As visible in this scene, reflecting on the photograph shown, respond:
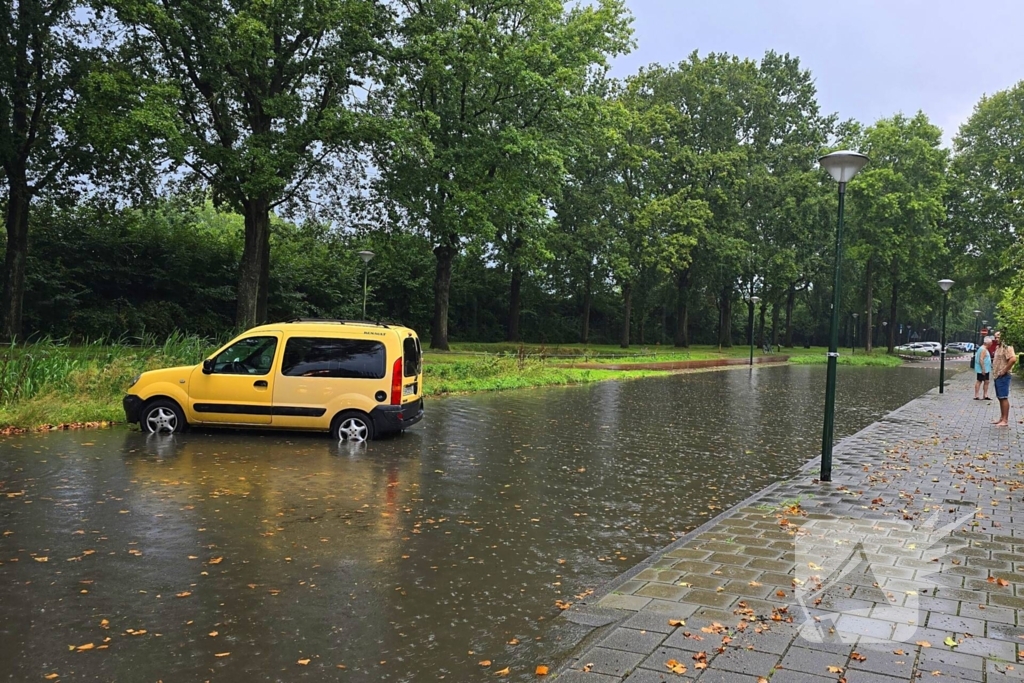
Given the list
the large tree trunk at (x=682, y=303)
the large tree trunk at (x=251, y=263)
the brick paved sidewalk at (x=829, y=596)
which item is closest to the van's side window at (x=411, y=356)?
the brick paved sidewalk at (x=829, y=596)

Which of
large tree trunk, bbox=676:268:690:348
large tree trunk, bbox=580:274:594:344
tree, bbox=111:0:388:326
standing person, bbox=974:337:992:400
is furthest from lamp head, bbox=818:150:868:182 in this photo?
large tree trunk, bbox=676:268:690:348

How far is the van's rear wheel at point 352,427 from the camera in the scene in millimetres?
11062

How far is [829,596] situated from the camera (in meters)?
4.82

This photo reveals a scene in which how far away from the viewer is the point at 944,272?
56.1 m

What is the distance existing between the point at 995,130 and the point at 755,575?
61.2 meters

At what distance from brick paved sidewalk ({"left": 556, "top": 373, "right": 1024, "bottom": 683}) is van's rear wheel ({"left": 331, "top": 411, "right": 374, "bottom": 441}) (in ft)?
18.7

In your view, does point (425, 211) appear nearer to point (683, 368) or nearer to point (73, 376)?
point (683, 368)

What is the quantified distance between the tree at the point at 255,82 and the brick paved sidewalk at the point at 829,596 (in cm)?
1963

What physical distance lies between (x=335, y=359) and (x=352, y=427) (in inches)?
40.9

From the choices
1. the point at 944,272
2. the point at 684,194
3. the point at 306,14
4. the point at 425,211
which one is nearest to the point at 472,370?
the point at 425,211

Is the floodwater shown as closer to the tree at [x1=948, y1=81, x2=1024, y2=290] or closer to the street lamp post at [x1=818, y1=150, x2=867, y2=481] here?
the street lamp post at [x1=818, y1=150, x2=867, y2=481]

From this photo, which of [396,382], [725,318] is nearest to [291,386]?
[396,382]

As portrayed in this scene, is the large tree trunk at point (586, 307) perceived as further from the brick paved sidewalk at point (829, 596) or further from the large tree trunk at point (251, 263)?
the brick paved sidewalk at point (829, 596)

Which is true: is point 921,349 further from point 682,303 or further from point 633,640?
point 633,640
